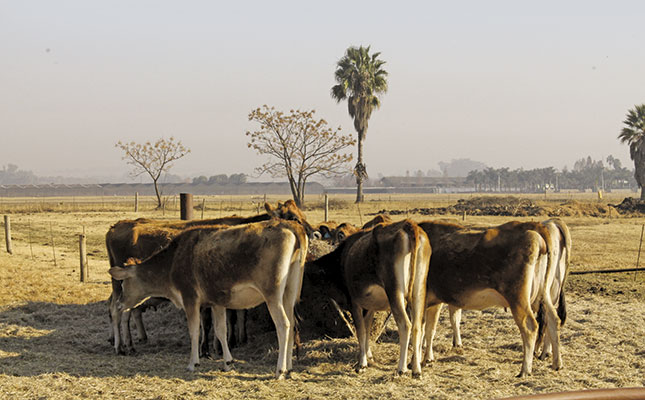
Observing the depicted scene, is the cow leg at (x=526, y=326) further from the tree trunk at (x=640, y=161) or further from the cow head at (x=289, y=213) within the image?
the tree trunk at (x=640, y=161)

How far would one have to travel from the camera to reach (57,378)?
24.6ft

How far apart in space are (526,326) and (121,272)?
226 inches

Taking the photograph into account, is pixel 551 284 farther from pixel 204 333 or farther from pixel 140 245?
pixel 140 245

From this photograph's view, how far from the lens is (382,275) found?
26.8 ft

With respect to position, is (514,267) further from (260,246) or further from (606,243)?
(606,243)

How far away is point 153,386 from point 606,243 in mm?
19567

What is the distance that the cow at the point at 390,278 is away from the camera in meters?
7.94

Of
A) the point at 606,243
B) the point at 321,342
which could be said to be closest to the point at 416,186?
the point at 606,243

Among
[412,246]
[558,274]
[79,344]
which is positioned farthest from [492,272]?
[79,344]

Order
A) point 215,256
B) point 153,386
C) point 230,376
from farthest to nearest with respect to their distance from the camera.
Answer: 1. point 215,256
2. point 230,376
3. point 153,386

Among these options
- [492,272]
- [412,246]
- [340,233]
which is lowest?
[492,272]

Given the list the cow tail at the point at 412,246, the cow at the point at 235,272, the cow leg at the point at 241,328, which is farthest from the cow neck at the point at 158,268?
the cow tail at the point at 412,246

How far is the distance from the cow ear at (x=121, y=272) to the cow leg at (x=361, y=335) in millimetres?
3378

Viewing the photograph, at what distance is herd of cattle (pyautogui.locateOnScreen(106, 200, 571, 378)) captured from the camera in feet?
26.0
